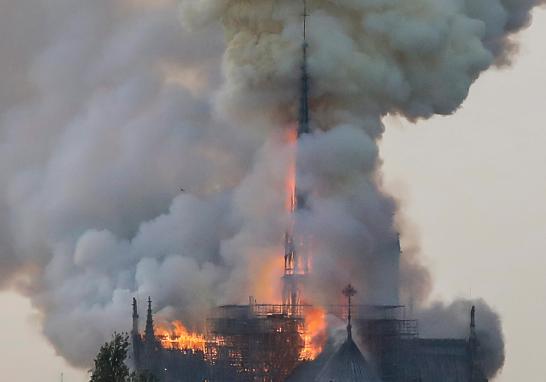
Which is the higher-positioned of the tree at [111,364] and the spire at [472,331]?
the spire at [472,331]

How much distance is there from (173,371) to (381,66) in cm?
3056

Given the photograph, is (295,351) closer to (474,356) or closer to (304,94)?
(474,356)

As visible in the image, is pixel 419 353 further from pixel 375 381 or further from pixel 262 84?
pixel 262 84

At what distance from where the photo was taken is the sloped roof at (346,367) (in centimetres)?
16162

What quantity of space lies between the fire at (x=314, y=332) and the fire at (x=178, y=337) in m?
11.5

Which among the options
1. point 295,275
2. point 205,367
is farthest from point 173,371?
point 295,275

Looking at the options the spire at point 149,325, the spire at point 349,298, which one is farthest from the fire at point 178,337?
the spire at point 349,298

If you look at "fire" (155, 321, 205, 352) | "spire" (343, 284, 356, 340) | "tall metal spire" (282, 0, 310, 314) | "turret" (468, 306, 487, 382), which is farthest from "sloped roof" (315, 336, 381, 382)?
"fire" (155, 321, 205, 352)

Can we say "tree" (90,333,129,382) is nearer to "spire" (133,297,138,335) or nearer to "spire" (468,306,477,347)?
"spire" (133,297,138,335)

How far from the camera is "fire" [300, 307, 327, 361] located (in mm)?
165500

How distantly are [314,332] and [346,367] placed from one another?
18.3ft

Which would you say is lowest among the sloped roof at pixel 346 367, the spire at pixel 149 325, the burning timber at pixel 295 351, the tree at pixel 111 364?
the tree at pixel 111 364

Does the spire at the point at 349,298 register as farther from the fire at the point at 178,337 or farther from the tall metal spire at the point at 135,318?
the tall metal spire at the point at 135,318

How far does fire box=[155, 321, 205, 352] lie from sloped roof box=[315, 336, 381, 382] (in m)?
15.3
